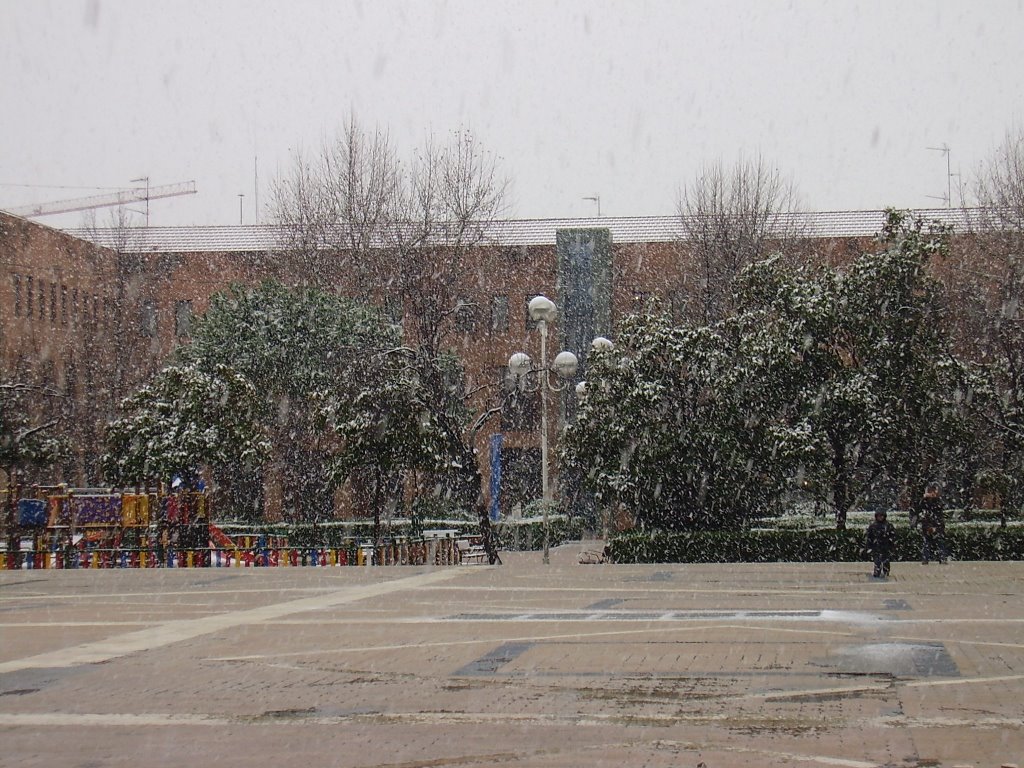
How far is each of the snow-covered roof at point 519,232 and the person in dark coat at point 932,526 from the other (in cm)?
2399

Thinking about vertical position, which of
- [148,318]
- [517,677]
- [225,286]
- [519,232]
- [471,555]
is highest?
[519,232]

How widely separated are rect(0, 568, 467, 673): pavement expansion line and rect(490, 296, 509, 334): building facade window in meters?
35.2

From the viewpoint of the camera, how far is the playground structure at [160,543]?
29453 millimetres

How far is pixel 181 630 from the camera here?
14320 mm

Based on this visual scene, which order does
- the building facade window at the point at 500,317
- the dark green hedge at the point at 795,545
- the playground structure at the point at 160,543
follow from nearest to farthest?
the dark green hedge at the point at 795,545 < the playground structure at the point at 160,543 < the building facade window at the point at 500,317

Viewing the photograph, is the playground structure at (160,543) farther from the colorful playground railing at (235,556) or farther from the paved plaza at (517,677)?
the paved plaza at (517,677)

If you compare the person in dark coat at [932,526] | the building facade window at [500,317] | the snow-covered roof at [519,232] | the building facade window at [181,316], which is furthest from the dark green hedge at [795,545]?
the building facade window at [181,316]

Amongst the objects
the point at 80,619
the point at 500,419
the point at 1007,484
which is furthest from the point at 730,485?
the point at 500,419

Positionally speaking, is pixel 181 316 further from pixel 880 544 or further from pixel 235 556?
pixel 880 544

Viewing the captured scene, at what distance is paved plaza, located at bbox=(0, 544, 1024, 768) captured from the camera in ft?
25.8

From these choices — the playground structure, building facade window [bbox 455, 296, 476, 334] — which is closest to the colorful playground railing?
the playground structure

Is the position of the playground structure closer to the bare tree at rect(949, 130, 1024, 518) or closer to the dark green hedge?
the dark green hedge

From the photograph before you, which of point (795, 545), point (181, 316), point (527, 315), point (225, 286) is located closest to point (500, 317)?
point (527, 315)

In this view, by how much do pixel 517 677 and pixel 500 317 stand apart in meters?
45.4
